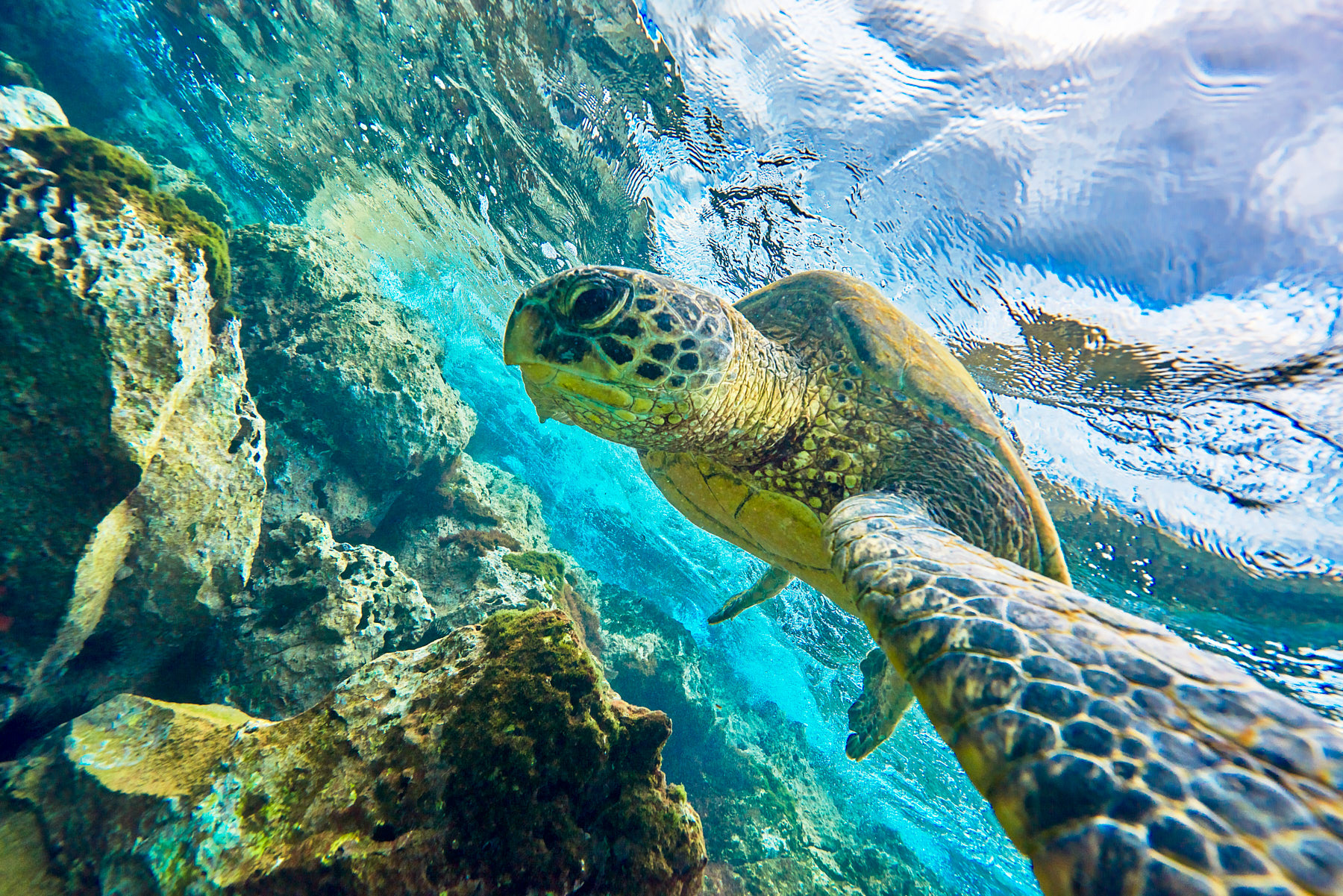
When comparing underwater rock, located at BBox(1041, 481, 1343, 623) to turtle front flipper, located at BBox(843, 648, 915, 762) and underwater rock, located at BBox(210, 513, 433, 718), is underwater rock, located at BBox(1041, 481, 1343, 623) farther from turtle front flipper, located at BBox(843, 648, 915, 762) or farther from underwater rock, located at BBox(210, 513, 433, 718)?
underwater rock, located at BBox(210, 513, 433, 718)

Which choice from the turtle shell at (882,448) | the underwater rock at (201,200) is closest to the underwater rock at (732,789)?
the turtle shell at (882,448)

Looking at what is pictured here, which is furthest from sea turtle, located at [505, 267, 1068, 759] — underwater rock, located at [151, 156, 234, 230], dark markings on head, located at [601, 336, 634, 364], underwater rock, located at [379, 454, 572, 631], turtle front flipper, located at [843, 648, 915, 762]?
underwater rock, located at [151, 156, 234, 230]

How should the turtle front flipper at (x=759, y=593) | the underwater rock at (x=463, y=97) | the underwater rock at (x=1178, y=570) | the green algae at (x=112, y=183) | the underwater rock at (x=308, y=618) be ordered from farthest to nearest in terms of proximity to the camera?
the underwater rock at (x=463, y=97) → the underwater rock at (x=1178, y=570) → the turtle front flipper at (x=759, y=593) → the underwater rock at (x=308, y=618) → the green algae at (x=112, y=183)

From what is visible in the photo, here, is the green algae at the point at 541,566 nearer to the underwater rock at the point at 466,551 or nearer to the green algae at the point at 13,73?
the underwater rock at the point at 466,551

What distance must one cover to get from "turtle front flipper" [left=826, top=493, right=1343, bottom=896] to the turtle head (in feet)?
4.33

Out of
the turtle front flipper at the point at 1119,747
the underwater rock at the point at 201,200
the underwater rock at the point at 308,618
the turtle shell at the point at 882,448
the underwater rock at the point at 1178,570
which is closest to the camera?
the turtle front flipper at the point at 1119,747

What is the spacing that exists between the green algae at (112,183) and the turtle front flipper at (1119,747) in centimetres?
439

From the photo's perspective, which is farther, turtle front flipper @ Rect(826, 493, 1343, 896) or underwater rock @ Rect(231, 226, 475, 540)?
underwater rock @ Rect(231, 226, 475, 540)

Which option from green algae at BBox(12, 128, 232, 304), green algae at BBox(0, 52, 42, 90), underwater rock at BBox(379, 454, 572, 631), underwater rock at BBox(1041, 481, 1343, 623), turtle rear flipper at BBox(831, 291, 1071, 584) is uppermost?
underwater rock at BBox(1041, 481, 1343, 623)

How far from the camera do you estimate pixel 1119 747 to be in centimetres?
91

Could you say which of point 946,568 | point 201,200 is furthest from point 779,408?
point 201,200

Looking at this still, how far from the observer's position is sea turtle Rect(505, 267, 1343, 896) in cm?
81

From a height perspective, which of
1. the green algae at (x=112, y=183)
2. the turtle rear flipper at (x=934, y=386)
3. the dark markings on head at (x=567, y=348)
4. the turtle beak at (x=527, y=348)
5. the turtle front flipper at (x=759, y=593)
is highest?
the turtle rear flipper at (x=934, y=386)

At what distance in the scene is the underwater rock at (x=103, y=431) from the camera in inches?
84.4
